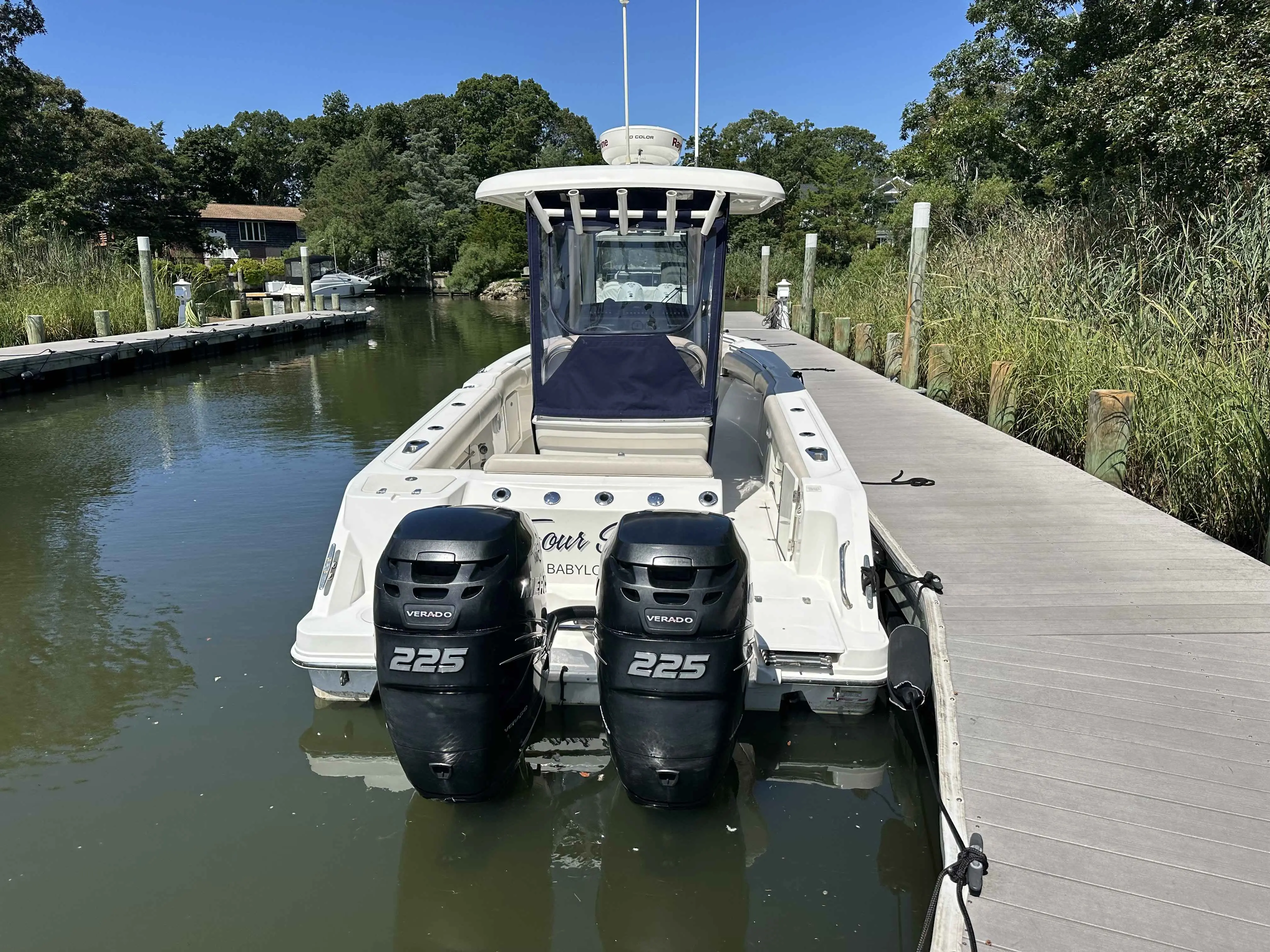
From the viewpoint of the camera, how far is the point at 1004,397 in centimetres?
679

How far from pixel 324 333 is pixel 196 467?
14059 millimetres

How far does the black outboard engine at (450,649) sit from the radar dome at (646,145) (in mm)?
3071

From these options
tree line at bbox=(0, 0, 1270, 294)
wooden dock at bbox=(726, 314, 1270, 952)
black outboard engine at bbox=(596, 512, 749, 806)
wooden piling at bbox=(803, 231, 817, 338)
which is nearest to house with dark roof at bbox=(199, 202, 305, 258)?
tree line at bbox=(0, 0, 1270, 294)

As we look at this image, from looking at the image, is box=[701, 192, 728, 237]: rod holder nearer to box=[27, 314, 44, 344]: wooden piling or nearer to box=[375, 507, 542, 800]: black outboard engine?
box=[375, 507, 542, 800]: black outboard engine

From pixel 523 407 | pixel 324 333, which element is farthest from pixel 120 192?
pixel 523 407

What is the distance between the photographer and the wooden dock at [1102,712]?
2.09 metres

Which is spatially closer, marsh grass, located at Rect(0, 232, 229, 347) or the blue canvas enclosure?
the blue canvas enclosure

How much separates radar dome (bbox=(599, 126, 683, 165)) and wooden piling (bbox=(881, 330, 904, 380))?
17.8 feet

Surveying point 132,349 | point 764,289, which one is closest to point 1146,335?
point 132,349

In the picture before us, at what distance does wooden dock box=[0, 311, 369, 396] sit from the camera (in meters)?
12.0

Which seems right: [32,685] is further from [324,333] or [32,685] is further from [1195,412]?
[324,333]

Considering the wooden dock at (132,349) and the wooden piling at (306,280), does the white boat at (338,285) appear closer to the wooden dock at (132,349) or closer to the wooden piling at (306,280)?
the wooden piling at (306,280)

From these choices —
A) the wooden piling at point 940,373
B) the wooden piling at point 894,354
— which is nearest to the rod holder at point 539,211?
the wooden piling at point 940,373

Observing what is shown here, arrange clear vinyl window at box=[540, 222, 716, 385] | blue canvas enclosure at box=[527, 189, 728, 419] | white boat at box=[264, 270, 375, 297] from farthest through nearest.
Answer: white boat at box=[264, 270, 375, 297], clear vinyl window at box=[540, 222, 716, 385], blue canvas enclosure at box=[527, 189, 728, 419]
